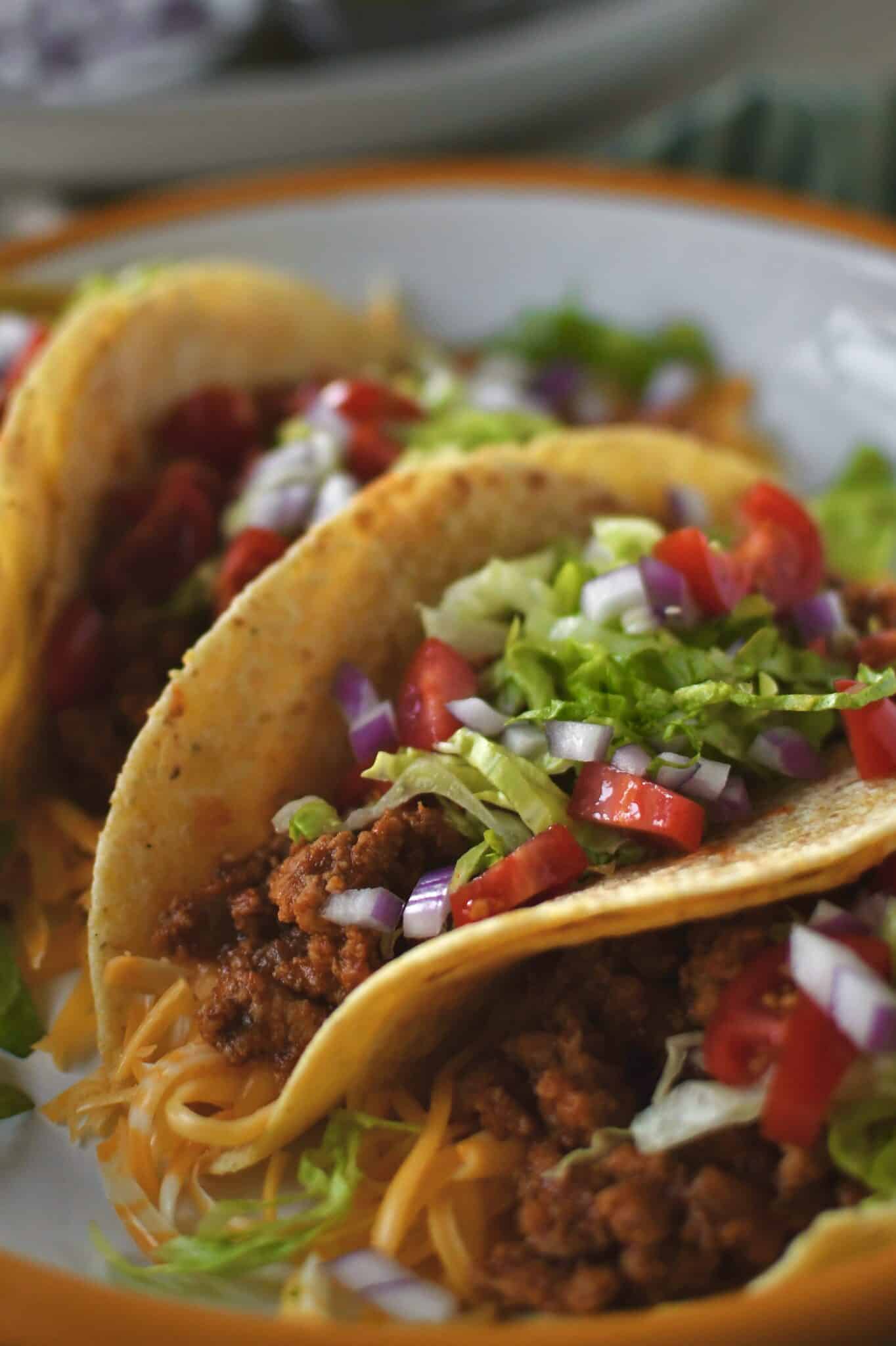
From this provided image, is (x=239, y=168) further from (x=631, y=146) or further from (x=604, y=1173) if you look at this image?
(x=604, y=1173)

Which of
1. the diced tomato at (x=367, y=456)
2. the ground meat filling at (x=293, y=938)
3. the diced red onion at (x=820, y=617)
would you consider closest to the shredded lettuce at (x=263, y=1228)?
the ground meat filling at (x=293, y=938)

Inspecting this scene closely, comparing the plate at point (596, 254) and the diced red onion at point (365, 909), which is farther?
the plate at point (596, 254)

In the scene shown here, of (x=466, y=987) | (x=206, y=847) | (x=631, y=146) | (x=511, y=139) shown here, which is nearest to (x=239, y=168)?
(x=511, y=139)

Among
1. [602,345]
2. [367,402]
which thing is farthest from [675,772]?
[602,345]

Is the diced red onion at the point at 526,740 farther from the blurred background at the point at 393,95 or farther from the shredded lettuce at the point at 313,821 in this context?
the blurred background at the point at 393,95

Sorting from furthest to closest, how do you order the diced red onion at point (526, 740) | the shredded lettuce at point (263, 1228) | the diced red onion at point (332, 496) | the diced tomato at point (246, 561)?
the diced red onion at point (332, 496) < the diced tomato at point (246, 561) < the diced red onion at point (526, 740) < the shredded lettuce at point (263, 1228)
